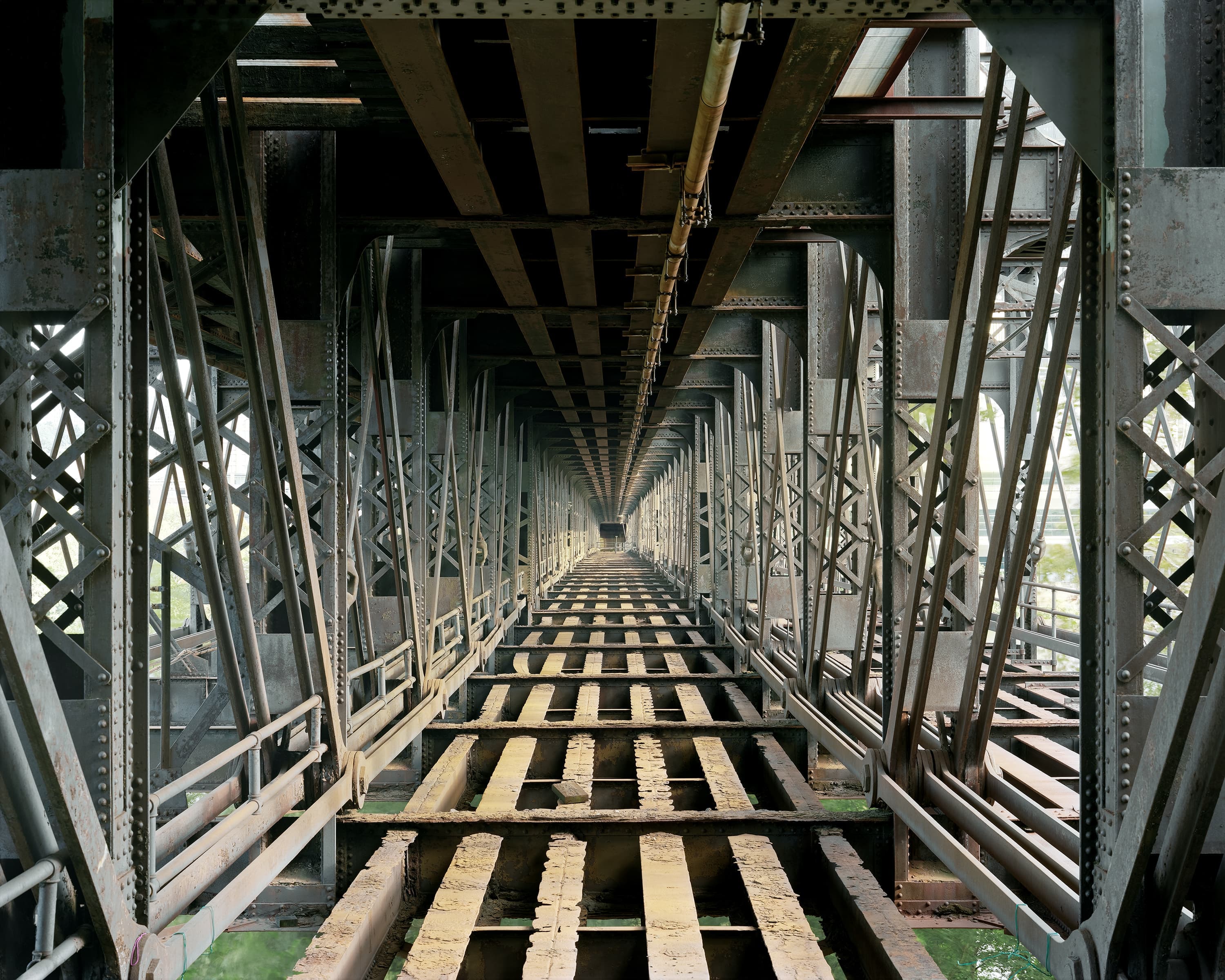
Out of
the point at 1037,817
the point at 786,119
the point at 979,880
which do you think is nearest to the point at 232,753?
the point at 979,880

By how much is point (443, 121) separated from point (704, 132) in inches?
54.3

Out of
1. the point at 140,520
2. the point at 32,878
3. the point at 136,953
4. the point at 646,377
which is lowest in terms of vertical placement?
the point at 136,953

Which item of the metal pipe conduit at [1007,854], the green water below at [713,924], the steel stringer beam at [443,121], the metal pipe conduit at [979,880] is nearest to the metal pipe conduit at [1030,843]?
the metal pipe conduit at [1007,854]

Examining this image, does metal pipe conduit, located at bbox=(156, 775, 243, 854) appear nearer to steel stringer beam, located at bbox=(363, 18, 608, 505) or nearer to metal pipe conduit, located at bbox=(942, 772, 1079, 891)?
steel stringer beam, located at bbox=(363, 18, 608, 505)

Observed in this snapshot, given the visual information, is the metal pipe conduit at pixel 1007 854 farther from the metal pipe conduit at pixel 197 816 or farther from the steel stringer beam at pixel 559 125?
the steel stringer beam at pixel 559 125

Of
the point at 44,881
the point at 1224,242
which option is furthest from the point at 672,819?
the point at 1224,242

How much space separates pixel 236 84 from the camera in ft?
17.2

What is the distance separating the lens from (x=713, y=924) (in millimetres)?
9859

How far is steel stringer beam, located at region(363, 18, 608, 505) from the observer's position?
176 inches

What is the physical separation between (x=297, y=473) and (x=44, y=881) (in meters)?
2.79

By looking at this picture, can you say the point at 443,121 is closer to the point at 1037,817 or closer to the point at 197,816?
the point at 197,816

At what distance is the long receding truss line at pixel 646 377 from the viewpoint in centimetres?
388

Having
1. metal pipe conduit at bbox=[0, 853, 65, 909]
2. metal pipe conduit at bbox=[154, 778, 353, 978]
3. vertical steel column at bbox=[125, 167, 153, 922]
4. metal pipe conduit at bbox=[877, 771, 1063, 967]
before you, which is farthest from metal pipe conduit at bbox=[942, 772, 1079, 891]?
metal pipe conduit at bbox=[0, 853, 65, 909]

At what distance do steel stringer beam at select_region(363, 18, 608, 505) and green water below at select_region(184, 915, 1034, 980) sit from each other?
15.7 feet
